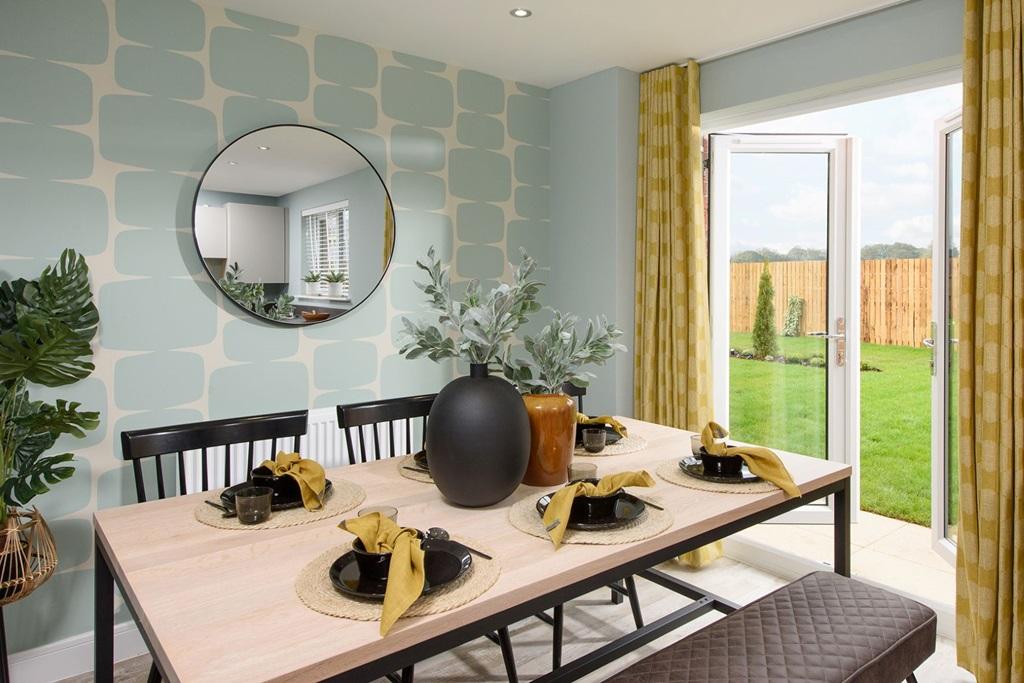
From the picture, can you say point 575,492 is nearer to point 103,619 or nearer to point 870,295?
point 103,619

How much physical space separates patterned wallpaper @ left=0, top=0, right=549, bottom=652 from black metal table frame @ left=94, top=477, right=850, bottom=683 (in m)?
1.13

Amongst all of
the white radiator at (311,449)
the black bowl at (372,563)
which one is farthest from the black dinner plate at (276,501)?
the white radiator at (311,449)

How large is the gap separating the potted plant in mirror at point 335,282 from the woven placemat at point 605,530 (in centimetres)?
177

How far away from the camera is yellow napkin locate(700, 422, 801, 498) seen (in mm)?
1721

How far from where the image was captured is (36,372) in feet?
6.79

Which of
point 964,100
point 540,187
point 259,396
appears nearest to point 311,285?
point 259,396

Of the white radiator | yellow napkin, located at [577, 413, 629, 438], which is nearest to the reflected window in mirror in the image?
the white radiator

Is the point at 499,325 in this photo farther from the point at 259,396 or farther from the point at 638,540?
the point at 259,396

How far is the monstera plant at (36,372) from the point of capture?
6.68 ft

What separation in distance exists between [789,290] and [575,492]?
2872mm

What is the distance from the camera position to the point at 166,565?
4.26 ft

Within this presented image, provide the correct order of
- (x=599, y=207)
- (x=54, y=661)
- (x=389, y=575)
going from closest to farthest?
(x=389, y=575) → (x=54, y=661) → (x=599, y=207)

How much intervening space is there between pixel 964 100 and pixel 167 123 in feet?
9.48

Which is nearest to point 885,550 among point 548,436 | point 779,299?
point 779,299
